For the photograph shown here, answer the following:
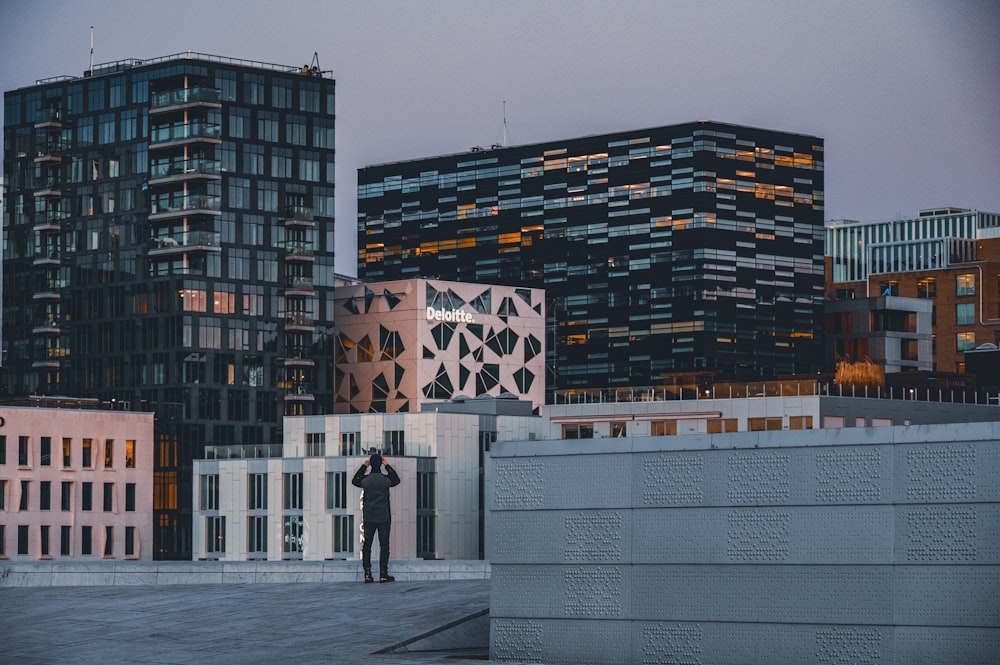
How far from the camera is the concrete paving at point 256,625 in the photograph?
3109 centimetres

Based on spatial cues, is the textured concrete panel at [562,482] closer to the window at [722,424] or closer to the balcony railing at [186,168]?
the window at [722,424]

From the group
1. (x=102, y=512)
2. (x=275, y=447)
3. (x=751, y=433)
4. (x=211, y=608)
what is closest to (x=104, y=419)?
(x=102, y=512)

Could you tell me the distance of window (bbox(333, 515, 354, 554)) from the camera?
127m

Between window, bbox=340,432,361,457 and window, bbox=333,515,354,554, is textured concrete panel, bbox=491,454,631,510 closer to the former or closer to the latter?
window, bbox=333,515,354,554

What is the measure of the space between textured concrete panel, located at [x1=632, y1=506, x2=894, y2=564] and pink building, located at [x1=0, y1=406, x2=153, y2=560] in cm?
10852

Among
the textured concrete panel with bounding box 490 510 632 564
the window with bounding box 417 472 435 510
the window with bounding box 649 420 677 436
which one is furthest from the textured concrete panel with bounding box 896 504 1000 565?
the window with bounding box 649 420 677 436

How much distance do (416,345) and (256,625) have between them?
13797 cm

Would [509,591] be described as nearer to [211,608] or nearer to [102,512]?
[211,608]

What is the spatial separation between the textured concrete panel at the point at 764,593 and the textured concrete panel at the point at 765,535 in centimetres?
17

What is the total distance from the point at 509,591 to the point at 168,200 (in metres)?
133

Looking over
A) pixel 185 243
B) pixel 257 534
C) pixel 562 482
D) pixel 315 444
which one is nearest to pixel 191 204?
pixel 185 243

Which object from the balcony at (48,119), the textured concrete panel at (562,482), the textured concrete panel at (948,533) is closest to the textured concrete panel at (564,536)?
the textured concrete panel at (562,482)

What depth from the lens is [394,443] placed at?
13200 centimetres

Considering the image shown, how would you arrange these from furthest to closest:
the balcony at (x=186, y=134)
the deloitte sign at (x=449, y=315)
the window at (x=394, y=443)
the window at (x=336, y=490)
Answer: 1. the deloitte sign at (x=449, y=315)
2. the balcony at (x=186, y=134)
3. the window at (x=394, y=443)
4. the window at (x=336, y=490)
